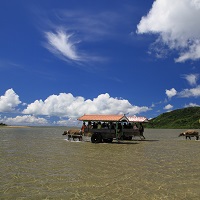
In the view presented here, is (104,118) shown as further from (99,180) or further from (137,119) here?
(99,180)

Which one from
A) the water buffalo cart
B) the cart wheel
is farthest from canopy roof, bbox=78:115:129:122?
the cart wheel

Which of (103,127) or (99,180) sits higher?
(103,127)

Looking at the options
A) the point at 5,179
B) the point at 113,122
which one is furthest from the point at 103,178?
the point at 113,122

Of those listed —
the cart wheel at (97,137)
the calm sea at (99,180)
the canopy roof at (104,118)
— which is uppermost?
the canopy roof at (104,118)

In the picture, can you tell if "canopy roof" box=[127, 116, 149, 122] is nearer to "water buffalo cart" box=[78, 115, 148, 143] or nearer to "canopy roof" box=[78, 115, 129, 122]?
"water buffalo cart" box=[78, 115, 148, 143]

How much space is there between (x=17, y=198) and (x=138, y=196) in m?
3.83

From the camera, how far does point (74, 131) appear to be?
119 ft

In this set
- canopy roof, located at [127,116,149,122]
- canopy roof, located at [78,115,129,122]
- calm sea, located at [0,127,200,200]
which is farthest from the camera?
canopy roof, located at [127,116,149,122]

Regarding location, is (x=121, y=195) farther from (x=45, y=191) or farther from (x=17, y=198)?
(x=17, y=198)

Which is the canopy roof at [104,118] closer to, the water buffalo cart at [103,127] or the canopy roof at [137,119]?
the water buffalo cart at [103,127]

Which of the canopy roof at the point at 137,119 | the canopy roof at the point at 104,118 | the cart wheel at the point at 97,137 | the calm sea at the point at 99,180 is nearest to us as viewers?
the calm sea at the point at 99,180

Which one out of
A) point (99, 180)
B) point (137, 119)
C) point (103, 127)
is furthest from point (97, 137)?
point (99, 180)

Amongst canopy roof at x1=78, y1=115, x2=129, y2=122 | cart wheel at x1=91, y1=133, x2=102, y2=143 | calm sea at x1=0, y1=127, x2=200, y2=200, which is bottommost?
calm sea at x1=0, y1=127, x2=200, y2=200

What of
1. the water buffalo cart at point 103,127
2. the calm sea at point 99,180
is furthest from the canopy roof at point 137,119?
the calm sea at point 99,180
